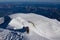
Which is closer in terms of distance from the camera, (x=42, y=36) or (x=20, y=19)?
(x=42, y=36)

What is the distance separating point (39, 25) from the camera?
1.39 meters

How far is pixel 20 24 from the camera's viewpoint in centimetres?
144

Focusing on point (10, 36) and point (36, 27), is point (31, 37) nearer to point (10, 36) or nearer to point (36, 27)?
point (36, 27)

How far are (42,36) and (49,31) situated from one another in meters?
0.08

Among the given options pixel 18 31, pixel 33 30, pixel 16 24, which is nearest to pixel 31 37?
pixel 33 30

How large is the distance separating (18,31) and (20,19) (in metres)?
0.23

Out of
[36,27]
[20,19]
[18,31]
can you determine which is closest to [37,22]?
[36,27]

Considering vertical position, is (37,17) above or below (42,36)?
above

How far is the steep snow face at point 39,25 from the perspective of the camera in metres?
1.32

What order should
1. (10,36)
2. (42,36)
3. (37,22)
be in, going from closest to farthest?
(42,36) < (37,22) < (10,36)

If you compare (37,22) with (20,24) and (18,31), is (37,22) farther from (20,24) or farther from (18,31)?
(18,31)

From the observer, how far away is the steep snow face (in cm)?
132

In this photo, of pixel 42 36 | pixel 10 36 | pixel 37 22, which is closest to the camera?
pixel 42 36

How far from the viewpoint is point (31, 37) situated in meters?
1.38
